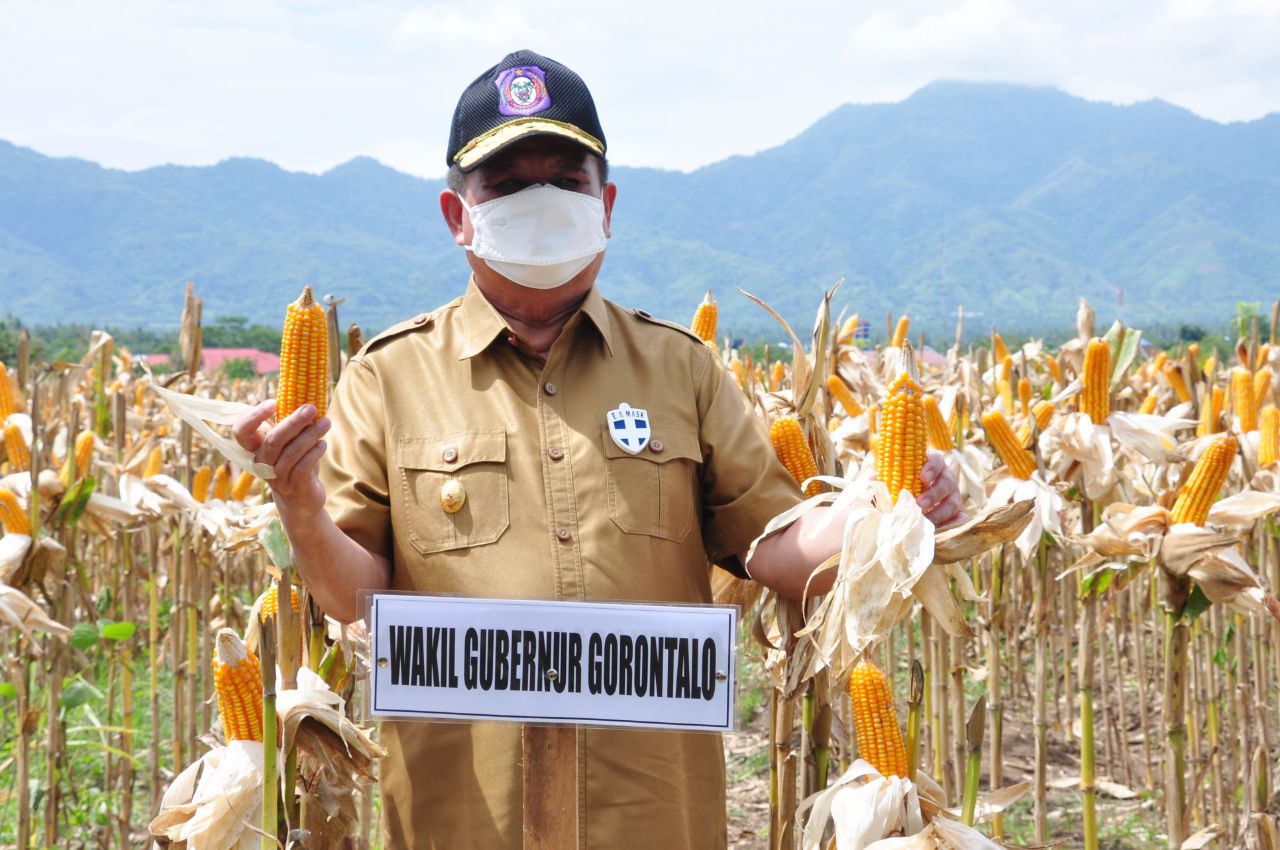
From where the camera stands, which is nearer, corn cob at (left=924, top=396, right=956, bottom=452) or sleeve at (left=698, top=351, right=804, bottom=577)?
sleeve at (left=698, top=351, right=804, bottom=577)

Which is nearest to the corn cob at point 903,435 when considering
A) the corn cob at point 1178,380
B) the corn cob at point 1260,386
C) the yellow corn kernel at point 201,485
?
the corn cob at point 1260,386

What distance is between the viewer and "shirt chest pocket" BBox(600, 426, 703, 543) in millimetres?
2059

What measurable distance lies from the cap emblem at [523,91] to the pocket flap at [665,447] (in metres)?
0.59

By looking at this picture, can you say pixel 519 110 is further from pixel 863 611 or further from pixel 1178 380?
pixel 1178 380

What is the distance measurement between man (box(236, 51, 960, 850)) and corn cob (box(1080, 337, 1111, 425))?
1859mm

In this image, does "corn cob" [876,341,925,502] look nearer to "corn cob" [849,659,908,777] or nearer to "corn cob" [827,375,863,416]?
"corn cob" [849,659,908,777]

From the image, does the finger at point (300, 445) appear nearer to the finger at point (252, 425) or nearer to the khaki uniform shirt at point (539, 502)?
the finger at point (252, 425)

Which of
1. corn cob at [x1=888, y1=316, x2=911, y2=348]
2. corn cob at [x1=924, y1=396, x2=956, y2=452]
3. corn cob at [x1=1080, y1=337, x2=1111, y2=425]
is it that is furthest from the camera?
corn cob at [x1=888, y1=316, x2=911, y2=348]

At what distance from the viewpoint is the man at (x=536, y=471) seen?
2.01m

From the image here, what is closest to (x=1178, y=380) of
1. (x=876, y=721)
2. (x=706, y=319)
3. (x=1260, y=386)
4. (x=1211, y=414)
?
(x=1260, y=386)

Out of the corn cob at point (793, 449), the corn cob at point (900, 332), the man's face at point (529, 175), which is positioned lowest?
the corn cob at point (793, 449)

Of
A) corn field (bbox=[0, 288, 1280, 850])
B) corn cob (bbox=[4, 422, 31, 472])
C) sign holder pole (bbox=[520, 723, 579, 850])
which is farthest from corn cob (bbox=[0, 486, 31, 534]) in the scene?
sign holder pole (bbox=[520, 723, 579, 850])

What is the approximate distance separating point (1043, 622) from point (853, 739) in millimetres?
1788

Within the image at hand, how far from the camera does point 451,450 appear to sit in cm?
206
